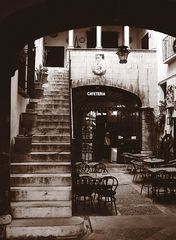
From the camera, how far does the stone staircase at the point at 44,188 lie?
659cm

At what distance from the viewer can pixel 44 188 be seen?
26.1ft

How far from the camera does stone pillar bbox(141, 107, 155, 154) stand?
18.7m

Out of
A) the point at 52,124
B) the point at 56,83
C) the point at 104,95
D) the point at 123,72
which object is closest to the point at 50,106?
the point at 52,124

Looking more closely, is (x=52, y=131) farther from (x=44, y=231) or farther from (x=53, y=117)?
(x=44, y=231)

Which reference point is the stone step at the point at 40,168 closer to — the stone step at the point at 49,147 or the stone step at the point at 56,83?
the stone step at the point at 49,147

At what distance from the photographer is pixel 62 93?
13664mm

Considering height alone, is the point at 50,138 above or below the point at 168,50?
below

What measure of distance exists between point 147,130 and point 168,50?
4.61 metres

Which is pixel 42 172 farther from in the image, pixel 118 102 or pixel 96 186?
pixel 118 102

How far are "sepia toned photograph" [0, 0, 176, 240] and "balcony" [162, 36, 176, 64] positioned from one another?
0.18 ft

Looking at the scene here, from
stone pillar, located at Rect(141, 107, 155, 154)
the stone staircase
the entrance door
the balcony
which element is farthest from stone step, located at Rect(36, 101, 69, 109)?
the entrance door

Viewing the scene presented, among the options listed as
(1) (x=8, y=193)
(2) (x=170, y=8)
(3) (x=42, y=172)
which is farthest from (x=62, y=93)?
(2) (x=170, y=8)

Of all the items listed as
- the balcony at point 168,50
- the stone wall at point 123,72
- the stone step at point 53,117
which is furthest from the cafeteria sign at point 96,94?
the stone step at point 53,117

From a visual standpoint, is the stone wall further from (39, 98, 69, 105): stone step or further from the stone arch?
(39, 98, 69, 105): stone step
